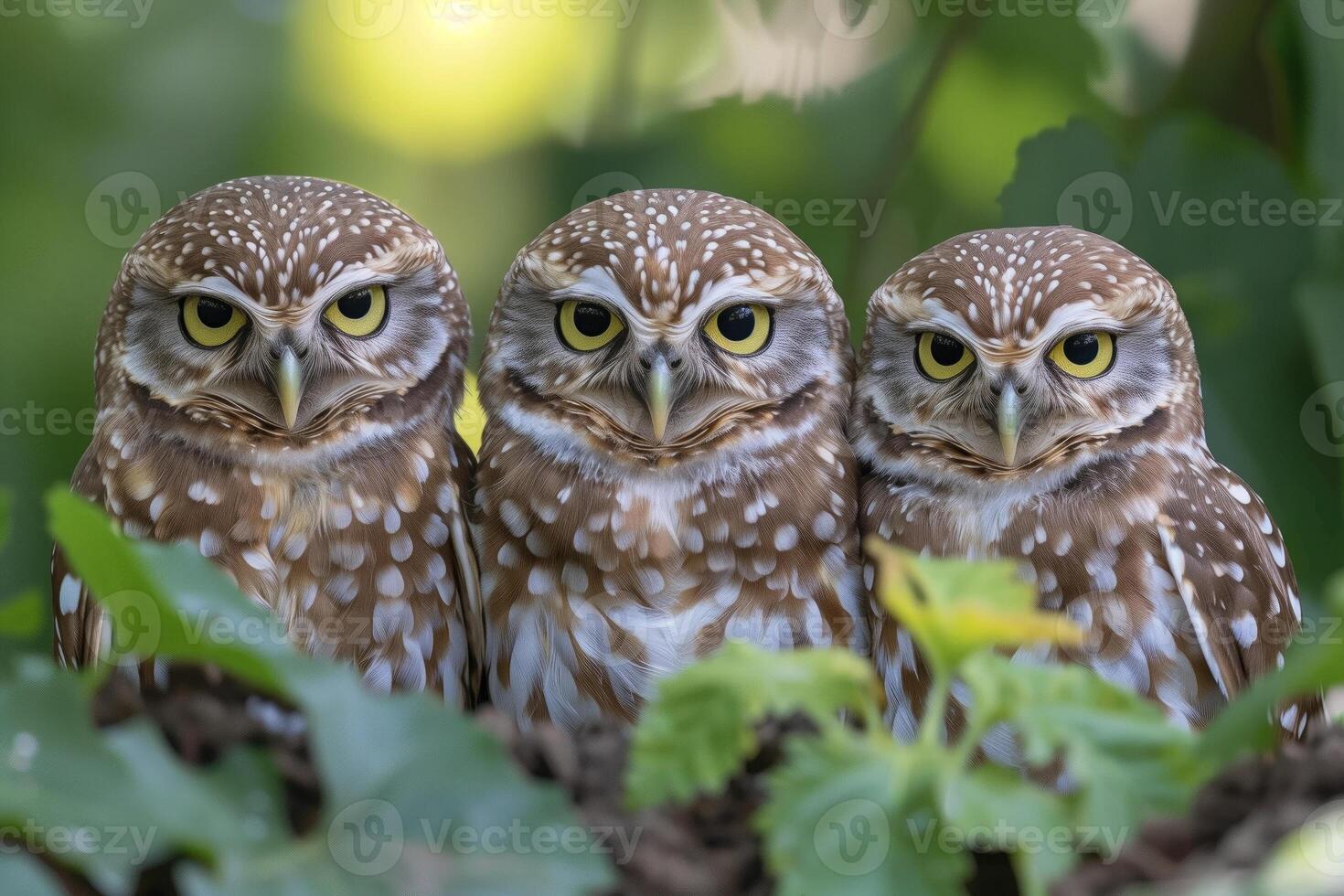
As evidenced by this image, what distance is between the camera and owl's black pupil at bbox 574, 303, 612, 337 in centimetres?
156

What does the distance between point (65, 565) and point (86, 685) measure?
1.01 m

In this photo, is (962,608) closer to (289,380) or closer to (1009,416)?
(1009,416)

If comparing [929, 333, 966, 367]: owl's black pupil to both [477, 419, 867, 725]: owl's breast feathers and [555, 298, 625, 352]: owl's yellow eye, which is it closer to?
[477, 419, 867, 725]: owl's breast feathers

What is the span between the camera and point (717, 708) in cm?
71

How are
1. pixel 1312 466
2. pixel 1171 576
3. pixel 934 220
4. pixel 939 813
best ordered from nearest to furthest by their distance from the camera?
1. pixel 939 813
2. pixel 1171 576
3. pixel 1312 466
4. pixel 934 220

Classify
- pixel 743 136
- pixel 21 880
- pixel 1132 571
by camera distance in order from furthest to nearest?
pixel 743 136 < pixel 1132 571 < pixel 21 880

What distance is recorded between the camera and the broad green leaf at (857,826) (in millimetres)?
635

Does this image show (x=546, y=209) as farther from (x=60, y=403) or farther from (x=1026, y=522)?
(x=1026, y=522)

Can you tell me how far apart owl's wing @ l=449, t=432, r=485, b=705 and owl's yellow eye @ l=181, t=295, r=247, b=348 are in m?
0.35

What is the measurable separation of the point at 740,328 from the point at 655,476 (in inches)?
9.0

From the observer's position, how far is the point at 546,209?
7.47 feet

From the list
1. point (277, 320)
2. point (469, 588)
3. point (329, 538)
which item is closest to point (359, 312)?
point (277, 320)

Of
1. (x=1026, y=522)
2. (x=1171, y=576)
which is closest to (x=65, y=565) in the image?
(x=1026, y=522)

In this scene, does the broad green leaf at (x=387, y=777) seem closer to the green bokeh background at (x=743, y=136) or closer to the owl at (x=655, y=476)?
the owl at (x=655, y=476)
